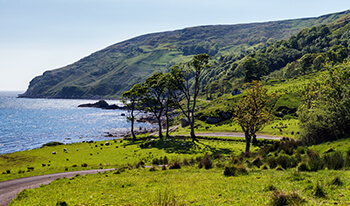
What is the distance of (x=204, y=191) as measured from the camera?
14.2 m

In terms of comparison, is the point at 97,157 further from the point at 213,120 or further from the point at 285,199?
the point at 213,120

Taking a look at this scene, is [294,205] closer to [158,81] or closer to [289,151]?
[289,151]

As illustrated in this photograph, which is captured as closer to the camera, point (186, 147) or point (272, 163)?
point (272, 163)

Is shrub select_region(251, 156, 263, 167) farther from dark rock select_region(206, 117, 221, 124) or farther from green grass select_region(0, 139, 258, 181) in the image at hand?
dark rock select_region(206, 117, 221, 124)

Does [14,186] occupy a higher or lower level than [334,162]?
lower

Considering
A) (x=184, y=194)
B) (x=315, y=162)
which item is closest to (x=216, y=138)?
(x=315, y=162)

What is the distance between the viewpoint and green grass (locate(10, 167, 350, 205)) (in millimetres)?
11352

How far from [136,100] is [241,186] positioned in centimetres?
5255

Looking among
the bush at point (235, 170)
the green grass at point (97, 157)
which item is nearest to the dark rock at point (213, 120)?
the green grass at point (97, 157)

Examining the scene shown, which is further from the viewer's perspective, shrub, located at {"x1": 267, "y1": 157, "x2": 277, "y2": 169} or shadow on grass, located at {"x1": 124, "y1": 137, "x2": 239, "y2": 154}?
shadow on grass, located at {"x1": 124, "y1": 137, "x2": 239, "y2": 154}

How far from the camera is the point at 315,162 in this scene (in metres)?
17.1

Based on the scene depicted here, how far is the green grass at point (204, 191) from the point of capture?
1135 cm

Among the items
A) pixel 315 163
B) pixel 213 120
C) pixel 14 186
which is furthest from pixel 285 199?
pixel 213 120

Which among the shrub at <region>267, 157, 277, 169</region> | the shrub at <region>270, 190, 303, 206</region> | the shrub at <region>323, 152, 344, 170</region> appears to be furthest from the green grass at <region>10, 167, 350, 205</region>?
the shrub at <region>267, 157, 277, 169</region>
